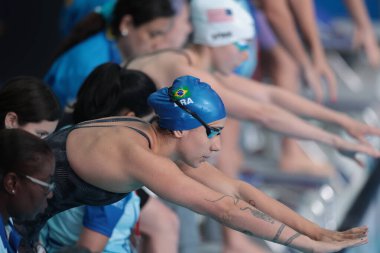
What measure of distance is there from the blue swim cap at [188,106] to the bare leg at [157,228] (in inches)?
40.2

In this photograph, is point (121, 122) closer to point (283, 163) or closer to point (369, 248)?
point (369, 248)

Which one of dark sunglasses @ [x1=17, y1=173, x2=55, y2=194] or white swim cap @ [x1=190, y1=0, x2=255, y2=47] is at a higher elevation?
Answer: dark sunglasses @ [x1=17, y1=173, x2=55, y2=194]

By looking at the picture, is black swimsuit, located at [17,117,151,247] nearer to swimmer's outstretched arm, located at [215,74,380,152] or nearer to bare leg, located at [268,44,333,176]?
swimmer's outstretched arm, located at [215,74,380,152]

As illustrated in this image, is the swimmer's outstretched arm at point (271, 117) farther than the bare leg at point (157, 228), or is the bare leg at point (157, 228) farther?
the swimmer's outstretched arm at point (271, 117)

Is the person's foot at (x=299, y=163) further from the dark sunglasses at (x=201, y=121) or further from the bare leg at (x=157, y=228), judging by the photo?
the dark sunglasses at (x=201, y=121)

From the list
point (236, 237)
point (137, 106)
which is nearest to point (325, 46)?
point (236, 237)

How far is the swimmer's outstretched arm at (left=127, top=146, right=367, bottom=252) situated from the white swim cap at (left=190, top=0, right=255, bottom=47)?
1.71 meters

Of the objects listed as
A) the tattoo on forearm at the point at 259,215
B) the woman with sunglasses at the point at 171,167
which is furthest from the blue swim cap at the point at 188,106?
the tattoo on forearm at the point at 259,215

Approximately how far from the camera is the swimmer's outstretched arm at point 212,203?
3082 mm

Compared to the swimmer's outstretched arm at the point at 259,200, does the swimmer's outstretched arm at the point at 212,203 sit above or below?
above

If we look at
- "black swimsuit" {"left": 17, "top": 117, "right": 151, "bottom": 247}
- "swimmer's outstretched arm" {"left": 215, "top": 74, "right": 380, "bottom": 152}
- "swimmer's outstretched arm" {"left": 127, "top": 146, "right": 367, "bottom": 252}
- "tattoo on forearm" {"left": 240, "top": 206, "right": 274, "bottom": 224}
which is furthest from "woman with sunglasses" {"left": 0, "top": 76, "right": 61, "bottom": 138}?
"swimmer's outstretched arm" {"left": 215, "top": 74, "right": 380, "bottom": 152}

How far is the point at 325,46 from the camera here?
837 centimetres

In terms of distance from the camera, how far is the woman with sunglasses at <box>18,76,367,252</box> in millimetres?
3115

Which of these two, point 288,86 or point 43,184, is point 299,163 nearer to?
point 288,86
